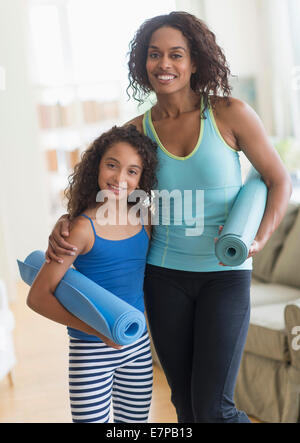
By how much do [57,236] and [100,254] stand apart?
117 mm

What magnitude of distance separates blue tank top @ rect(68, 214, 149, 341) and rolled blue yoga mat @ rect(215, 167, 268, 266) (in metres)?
0.24

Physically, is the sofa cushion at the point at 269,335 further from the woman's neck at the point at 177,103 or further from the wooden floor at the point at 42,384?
the woman's neck at the point at 177,103

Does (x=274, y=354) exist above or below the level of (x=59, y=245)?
below

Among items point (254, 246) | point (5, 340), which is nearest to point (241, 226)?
point (254, 246)

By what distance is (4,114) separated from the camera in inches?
217

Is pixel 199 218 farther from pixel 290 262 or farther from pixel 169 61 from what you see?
pixel 290 262

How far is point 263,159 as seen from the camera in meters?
1.58

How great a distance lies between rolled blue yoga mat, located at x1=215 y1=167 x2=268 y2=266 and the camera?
1450 mm

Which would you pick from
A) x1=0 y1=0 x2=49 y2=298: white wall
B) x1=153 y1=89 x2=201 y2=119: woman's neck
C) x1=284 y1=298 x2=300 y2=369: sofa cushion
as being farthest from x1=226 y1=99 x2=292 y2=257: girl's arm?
x1=0 y1=0 x2=49 y2=298: white wall

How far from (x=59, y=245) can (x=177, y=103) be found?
0.50 m

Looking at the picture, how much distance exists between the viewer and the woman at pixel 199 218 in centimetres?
155

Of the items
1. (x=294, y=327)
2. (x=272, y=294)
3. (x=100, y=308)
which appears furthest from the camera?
(x=272, y=294)

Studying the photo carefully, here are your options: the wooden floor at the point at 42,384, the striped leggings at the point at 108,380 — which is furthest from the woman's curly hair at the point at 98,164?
the wooden floor at the point at 42,384

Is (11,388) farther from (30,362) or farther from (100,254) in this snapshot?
(100,254)
